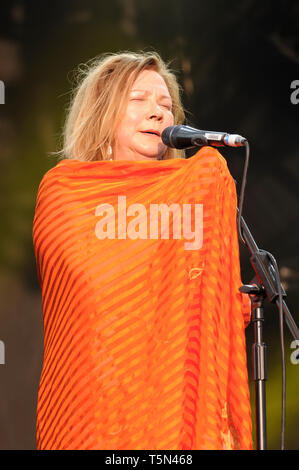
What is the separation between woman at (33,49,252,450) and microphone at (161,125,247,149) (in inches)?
1.4

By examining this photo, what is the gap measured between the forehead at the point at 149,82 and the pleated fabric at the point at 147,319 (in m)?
0.44

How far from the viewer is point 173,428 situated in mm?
1455

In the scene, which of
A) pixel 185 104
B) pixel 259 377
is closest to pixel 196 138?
pixel 259 377

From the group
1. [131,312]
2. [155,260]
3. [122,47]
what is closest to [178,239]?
[155,260]

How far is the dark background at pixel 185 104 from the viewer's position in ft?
8.99

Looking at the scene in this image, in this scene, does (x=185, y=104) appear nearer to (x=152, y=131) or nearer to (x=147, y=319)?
(x=152, y=131)

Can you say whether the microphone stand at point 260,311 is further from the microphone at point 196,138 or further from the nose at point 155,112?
the nose at point 155,112

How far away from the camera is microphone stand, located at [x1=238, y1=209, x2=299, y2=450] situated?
1480mm

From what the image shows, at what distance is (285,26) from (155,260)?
72.7 inches

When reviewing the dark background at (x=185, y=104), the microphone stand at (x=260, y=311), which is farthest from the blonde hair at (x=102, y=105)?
the microphone stand at (x=260, y=311)

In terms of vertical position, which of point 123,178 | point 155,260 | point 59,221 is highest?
point 123,178

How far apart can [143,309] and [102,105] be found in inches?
32.1
